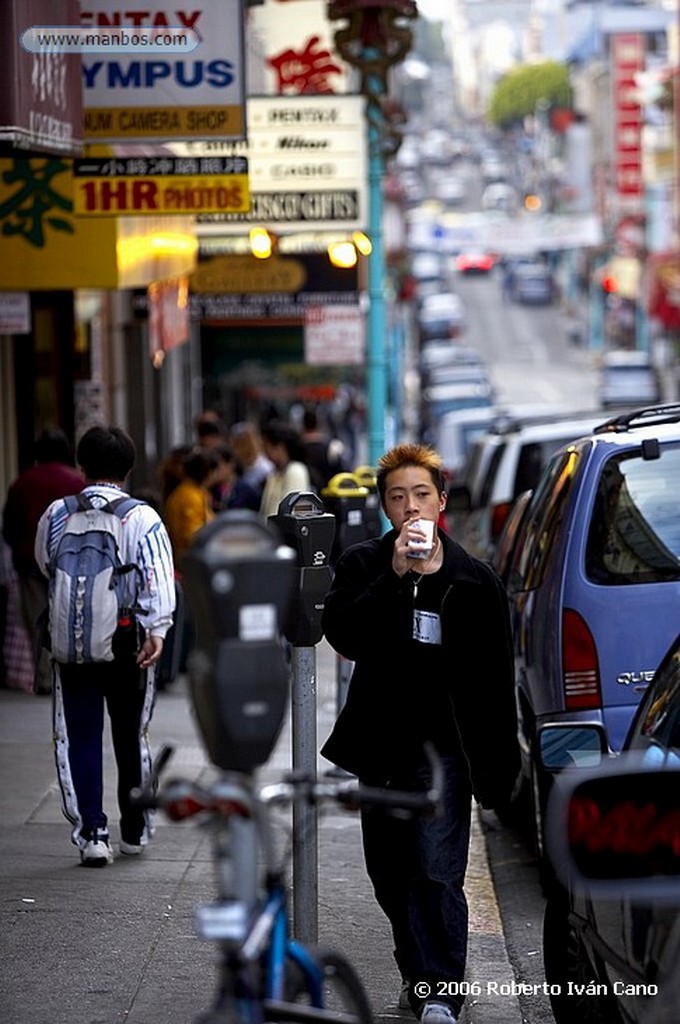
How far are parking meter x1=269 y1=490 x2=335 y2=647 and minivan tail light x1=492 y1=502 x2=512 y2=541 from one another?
849 cm

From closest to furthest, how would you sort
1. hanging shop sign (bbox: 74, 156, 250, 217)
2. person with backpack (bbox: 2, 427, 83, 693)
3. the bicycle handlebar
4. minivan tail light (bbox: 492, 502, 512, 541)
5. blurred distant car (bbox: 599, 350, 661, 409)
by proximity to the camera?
the bicycle handlebar
hanging shop sign (bbox: 74, 156, 250, 217)
person with backpack (bbox: 2, 427, 83, 693)
minivan tail light (bbox: 492, 502, 512, 541)
blurred distant car (bbox: 599, 350, 661, 409)

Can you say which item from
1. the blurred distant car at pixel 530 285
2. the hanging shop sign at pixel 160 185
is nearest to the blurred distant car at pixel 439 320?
the blurred distant car at pixel 530 285

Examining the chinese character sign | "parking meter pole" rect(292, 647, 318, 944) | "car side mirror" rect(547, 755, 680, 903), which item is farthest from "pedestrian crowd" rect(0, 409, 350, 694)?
the chinese character sign

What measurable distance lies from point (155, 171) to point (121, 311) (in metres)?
10.5

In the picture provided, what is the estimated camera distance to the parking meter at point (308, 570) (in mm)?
Result: 6859

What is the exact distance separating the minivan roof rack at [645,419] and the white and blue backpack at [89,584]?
77.2 inches

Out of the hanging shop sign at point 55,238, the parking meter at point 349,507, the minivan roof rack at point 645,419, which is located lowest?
the parking meter at point 349,507

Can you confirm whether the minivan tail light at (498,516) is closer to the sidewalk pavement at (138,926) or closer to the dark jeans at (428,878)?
the sidewalk pavement at (138,926)

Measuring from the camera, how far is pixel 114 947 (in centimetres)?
749

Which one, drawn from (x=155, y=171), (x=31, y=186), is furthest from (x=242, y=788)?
(x=31, y=186)

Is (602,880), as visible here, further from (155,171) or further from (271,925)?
(155,171)

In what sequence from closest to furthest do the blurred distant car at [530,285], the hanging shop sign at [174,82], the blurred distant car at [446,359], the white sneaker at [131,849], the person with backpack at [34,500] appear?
the white sneaker at [131,849] < the hanging shop sign at [174,82] < the person with backpack at [34,500] < the blurred distant car at [446,359] < the blurred distant car at [530,285]

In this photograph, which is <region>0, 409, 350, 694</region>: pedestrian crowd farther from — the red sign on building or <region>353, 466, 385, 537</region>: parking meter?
the red sign on building

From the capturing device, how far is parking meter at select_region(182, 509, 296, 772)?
4.39m
